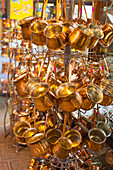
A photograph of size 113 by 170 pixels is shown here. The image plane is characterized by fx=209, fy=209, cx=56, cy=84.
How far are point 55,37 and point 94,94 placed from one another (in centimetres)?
34

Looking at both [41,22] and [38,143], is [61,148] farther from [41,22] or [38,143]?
[41,22]

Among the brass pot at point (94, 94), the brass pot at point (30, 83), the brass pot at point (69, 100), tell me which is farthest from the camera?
the brass pot at point (30, 83)

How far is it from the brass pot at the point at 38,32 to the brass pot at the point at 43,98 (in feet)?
0.72

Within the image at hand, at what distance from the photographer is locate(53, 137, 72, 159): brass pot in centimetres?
99

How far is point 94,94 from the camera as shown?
104 cm

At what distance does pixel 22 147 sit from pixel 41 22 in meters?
1.84

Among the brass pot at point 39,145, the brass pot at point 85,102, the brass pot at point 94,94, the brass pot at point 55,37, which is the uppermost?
the brass pot at point 55,37

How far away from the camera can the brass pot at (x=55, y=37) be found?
0.94m

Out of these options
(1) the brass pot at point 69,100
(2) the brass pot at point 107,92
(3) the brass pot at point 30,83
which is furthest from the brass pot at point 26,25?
(2) the brass pot at point 107,92

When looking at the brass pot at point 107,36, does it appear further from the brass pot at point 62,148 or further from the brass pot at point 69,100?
the brass pot at point 62,148

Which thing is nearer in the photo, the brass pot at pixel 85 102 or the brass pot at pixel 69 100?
the brass pot at pixel 69 100

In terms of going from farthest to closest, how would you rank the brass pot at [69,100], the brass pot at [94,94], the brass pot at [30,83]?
1. the brass pot at [30,83]
2. the brass pot at [94,94]
3. the brass pot at [69,100]

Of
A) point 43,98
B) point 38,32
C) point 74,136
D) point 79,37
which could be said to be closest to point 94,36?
point 79,37

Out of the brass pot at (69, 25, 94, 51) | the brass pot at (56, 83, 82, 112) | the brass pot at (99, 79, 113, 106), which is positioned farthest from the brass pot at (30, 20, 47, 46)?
the brass pot at (99, 79, 113, 106)
